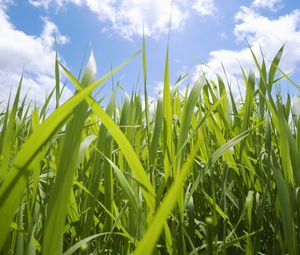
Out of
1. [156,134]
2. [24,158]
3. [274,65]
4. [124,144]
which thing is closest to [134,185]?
[156,134]

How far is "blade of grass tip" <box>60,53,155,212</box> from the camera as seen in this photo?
0.44 meters

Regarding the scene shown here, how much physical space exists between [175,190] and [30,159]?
5.5 inches

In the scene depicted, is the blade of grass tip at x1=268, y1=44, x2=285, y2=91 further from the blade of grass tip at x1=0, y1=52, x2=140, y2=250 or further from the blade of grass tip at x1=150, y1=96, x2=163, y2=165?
the blade of grass tip at x1=0, y1=52, x2=140, y2=250

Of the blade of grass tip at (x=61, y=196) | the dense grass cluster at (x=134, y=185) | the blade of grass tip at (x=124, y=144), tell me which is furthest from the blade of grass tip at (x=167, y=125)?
the blade of grass tip at (x=61, y=196)

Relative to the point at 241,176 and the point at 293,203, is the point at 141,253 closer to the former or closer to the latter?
the point at 293,203

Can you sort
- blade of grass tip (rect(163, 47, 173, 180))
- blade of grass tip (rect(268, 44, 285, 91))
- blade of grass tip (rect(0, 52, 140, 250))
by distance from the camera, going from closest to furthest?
blade of grass tip (rect(0, 52, 140, 250)) → blade of grass tip (rect(163, 47, 173, 180)) → blade of grass tip (rect(268, 44, 285, 91))

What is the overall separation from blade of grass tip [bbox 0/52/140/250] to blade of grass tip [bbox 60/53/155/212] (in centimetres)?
9

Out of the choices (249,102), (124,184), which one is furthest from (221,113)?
(124,184)

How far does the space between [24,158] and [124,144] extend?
15 cm

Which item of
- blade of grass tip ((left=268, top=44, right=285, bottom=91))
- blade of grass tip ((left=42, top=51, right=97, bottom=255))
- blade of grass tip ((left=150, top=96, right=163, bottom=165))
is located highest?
blade of grass tip ((left=268, top=44, right=285, bottom=91))

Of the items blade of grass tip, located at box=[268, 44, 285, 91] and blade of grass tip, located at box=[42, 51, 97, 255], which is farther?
blade of grass tip, located at box=[268, 44, 285, 91]

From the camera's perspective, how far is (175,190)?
0.85ft

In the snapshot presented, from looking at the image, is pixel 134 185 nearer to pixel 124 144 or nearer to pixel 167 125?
pixel 167 125

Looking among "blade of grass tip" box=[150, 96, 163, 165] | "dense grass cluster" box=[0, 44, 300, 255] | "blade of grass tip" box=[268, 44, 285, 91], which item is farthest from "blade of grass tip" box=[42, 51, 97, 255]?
"blade of grass tip" box=[268, 44, 285, 91]
